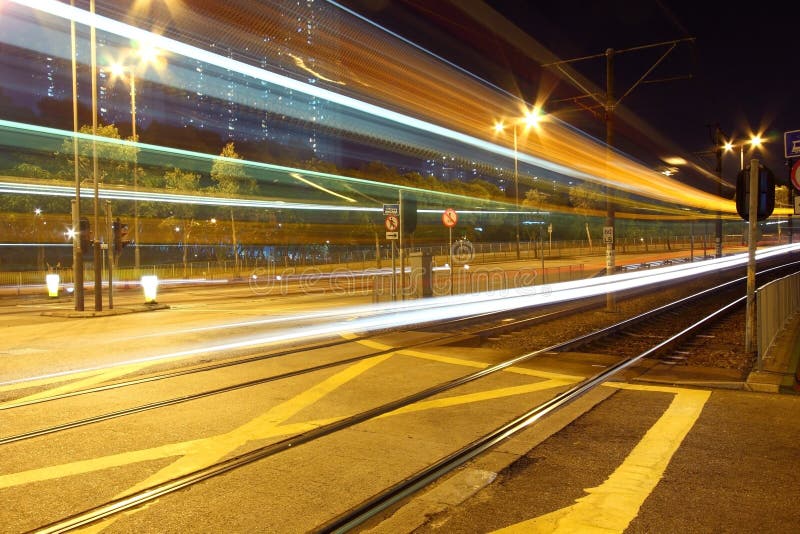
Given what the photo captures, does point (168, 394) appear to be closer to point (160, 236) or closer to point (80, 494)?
point (80, 494)

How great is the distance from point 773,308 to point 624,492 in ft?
25.2

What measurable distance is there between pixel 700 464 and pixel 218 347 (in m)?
8.89

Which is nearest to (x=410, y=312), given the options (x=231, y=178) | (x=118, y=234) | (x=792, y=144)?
(x=118, y=234)

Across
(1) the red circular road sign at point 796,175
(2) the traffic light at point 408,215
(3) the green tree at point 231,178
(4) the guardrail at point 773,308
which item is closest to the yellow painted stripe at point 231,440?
(4) the guardrail at point 773,308

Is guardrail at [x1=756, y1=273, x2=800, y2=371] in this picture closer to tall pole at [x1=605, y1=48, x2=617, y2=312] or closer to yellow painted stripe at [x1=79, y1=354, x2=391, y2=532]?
tall pole at [x1=605, y1=48, x2=617, y2=312]

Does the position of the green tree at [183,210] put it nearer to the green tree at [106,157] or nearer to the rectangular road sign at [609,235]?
the green tree at [106,157]

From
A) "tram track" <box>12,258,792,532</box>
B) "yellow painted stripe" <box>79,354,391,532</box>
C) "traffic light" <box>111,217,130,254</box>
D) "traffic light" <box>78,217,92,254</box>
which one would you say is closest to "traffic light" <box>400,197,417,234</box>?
"traffic light" <box>111,217,130,254</box>

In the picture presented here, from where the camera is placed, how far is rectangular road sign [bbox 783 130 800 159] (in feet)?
31.1

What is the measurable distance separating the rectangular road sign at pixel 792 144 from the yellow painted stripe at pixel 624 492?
511cm

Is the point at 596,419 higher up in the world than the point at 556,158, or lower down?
lower down

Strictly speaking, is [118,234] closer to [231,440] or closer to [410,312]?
[410,312]

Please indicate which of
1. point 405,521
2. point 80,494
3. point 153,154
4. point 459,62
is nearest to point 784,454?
point 405,521

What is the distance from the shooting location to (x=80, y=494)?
15.0 feet

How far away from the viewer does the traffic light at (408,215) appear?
67.2 ft
